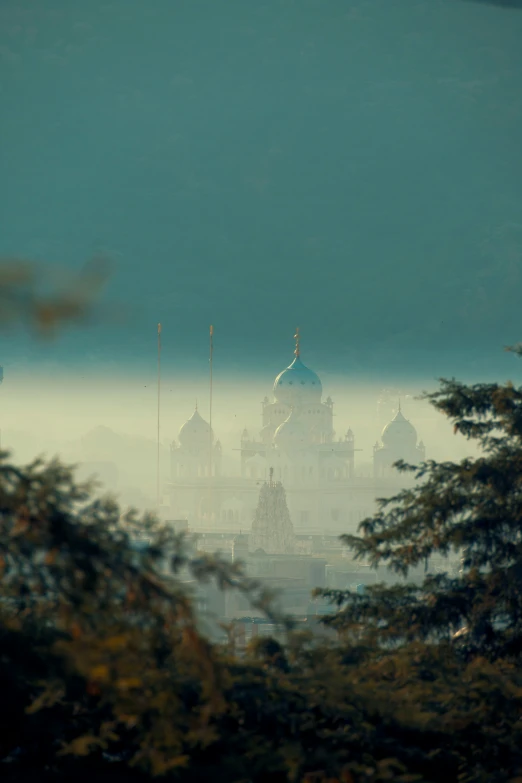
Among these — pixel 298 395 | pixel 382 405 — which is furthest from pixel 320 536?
pixel 382 405

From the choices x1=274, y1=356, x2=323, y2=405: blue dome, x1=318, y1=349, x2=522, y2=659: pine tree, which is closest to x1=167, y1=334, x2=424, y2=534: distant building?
x1=274, y1=356, x2=323, y2=405: blue dome

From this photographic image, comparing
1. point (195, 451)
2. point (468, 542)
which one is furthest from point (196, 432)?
point (468, 542)

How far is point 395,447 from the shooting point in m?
114

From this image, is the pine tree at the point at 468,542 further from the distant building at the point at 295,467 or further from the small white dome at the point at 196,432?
the small white dome at the point at 196,432

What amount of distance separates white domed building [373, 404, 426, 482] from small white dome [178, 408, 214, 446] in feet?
51.0

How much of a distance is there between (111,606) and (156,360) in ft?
327

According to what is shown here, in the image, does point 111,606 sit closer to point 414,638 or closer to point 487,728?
point 487,728

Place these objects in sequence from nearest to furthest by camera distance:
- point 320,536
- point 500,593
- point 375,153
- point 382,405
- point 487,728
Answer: point 487,728
point 500,593
point 320,536
point 382,405
point 375,153

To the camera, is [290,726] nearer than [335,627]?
Yes

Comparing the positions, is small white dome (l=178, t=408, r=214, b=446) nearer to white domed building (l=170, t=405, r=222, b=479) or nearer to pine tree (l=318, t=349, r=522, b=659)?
white domed building (l=170, t=405, r=222, b=479)

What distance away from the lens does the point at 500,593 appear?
43.2 feet

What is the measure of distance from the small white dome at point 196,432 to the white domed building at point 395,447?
15530 millimetres

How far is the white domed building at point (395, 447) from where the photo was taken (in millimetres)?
114062

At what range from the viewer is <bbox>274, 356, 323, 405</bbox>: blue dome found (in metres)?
110
